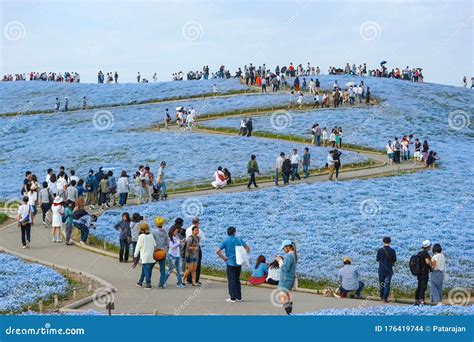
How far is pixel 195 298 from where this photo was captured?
21406 mm

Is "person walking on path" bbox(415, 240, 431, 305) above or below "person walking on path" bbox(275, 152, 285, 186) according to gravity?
below

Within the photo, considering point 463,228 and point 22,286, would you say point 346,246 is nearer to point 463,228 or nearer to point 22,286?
point 463,228

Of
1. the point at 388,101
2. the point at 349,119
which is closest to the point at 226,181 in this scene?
the point at 349,119

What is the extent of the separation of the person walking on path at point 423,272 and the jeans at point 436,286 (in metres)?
0.29

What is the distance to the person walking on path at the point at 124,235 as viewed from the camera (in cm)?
2588

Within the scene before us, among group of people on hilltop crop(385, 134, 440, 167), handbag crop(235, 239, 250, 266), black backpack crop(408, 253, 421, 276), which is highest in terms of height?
group of people on hilltop crop(385, 134, 440, 167)

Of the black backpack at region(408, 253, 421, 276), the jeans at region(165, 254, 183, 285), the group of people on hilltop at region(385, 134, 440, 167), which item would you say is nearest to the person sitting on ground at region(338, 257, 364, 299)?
the black backpack at region(408, 253, 421, 276)

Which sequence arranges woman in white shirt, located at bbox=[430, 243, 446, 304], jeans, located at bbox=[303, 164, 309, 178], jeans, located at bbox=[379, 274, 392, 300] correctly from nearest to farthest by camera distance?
1. woman in white shirt, located at bbox=[430, 243, 446, 304]
2. jeans, located at bbox=[379, 274, 392, 300]
3. jeans, located at bbox=[303, 164, 309, 178]

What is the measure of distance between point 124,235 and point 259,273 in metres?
5.12

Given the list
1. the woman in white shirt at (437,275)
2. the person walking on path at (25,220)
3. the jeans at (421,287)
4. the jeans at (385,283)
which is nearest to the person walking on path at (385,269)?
the jeans at (385,283)

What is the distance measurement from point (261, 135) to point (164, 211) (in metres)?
26.5

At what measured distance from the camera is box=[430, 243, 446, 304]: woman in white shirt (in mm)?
21266

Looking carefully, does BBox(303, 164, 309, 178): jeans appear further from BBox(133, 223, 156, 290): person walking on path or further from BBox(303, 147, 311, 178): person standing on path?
BBox(133, 223, 156, 290): person walking on path

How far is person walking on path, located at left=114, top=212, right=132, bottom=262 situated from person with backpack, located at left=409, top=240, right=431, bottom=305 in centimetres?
969
